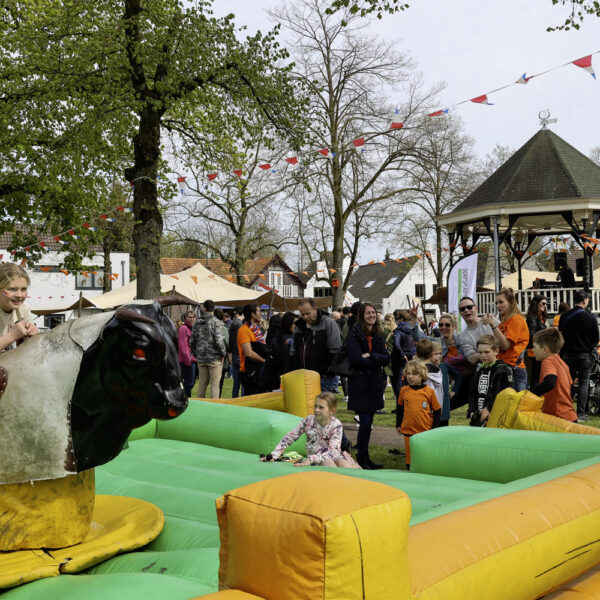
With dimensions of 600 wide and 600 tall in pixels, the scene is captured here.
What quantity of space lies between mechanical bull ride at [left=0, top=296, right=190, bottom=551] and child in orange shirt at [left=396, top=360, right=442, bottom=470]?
12.7ft

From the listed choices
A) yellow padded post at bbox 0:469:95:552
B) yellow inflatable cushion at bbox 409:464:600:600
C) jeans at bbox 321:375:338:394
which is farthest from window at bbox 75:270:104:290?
yellow inflatable cushion at bbox 409:464:600:600

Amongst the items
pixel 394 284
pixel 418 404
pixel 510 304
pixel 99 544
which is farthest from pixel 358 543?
pixel 394 284

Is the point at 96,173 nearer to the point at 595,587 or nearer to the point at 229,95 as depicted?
the point at 229,95

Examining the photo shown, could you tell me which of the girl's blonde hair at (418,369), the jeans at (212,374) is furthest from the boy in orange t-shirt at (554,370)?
the jeans at (212,374)

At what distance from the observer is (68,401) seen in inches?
108

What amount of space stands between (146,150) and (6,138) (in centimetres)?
441

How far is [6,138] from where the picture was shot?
16.7 metres

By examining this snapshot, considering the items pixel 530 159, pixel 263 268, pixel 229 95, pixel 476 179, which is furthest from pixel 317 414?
pixel 263 268

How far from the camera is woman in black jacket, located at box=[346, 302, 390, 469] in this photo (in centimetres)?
709

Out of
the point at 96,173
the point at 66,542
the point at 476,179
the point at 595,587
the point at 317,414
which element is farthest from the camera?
the point at 476,179

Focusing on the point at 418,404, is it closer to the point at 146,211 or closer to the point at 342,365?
the point at 342,365

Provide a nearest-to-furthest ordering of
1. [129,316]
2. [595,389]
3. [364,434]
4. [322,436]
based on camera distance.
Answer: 1. [129,316]
2. [322,436]
3. [364,434]
4. [595,389]

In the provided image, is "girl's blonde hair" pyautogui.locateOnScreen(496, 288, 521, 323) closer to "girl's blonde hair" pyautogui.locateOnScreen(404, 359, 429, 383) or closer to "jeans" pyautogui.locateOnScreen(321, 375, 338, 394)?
"girl's blonde hair" pyautogui.locateOnScreen(404, 359, 429, 383)

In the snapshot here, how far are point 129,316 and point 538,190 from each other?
54.5 feet
